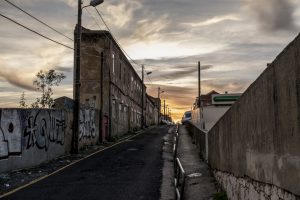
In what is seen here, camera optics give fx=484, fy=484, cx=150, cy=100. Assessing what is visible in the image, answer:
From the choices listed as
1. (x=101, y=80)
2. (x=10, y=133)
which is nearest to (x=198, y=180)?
(x=10, y=133)

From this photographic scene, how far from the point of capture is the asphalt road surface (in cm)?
1327

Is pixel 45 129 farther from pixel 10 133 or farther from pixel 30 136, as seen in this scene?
pixel 10 133

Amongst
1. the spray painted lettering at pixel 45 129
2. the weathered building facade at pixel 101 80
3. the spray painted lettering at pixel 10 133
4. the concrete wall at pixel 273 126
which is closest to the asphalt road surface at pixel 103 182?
the spray painted lettering at pixel 10 133

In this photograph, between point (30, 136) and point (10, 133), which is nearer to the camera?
point (10, 133)

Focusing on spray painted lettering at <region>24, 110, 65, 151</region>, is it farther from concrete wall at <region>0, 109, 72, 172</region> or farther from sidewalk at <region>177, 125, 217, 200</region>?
sidewalk at <region>177, 125, 217, 200</region>

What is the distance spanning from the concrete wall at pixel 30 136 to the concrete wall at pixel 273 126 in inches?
407

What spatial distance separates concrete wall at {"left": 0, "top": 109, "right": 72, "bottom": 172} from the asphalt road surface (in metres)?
1.81

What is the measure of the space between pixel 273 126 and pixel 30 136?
15.5 meters

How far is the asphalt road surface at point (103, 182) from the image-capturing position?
43.5 feet

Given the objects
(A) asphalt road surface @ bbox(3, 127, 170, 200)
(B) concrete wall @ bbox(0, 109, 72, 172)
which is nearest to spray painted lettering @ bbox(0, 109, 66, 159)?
(B) concrete wall @ bbox(0, 109, 72, 172)

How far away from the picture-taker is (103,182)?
15.9 m

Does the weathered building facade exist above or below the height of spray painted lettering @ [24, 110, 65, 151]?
above

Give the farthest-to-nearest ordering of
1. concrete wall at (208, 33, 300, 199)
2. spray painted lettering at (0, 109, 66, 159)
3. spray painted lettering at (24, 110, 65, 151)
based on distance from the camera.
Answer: spray painted lettering at (24, 110, 65, 151)
spray painted lettering at (0, 109, 66, 159)
concrete wall at (208, 33, 300, 199)

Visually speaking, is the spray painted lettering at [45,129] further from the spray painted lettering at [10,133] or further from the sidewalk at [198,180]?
the sidewalk at [198,180]
